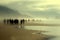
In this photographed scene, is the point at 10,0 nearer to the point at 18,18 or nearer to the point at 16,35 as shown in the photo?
the point at 18,18

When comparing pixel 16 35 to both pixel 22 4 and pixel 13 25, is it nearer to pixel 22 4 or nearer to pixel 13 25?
pixel 13 25

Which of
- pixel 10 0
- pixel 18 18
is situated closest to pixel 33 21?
pixel 18 18

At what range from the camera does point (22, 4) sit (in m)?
2.22

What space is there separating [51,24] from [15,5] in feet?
1.60

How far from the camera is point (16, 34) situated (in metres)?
2.14

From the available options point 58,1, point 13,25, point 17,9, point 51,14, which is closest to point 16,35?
point 13,25

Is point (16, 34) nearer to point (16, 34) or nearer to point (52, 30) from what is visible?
point (16, 34)

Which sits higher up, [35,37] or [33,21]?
[33,21]

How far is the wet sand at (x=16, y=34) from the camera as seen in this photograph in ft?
6.91

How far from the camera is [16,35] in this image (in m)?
2.13

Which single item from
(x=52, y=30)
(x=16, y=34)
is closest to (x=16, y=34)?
(x=16, y=34)

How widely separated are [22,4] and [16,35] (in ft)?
1.24

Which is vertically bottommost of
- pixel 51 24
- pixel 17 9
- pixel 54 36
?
pixel 54 36

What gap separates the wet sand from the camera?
2105 mm
